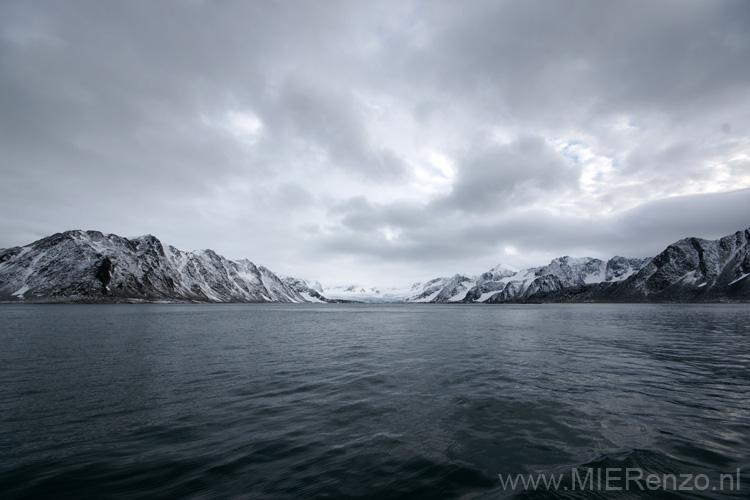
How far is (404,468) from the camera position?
10.2 metres

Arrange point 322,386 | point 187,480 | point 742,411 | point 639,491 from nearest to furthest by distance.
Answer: point 639,491 → point 187,480 → point 742,411 → point 322,386

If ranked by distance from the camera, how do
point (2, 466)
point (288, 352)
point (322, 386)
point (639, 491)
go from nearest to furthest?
point (639, 491)
point (2, 466)
point (322, 386)
point (288, 352)

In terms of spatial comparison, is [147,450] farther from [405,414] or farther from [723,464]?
[723,464]

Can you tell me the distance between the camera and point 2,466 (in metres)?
10.6

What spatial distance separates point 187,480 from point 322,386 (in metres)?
11.4

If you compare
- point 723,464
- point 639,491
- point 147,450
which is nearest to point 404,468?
point 639,491

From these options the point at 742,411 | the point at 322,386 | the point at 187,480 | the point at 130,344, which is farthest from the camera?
the point at 130,344

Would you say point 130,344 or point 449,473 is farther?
point 130,344

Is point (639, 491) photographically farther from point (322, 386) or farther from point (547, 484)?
point (322, 386)

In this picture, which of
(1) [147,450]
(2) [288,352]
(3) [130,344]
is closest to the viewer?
(1) [147,450]

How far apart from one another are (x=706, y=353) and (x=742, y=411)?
72.3 feet

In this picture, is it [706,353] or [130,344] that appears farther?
[130,344]

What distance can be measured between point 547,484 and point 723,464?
6.27 metres

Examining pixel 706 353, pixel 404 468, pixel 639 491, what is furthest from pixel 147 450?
pixel 706 353
